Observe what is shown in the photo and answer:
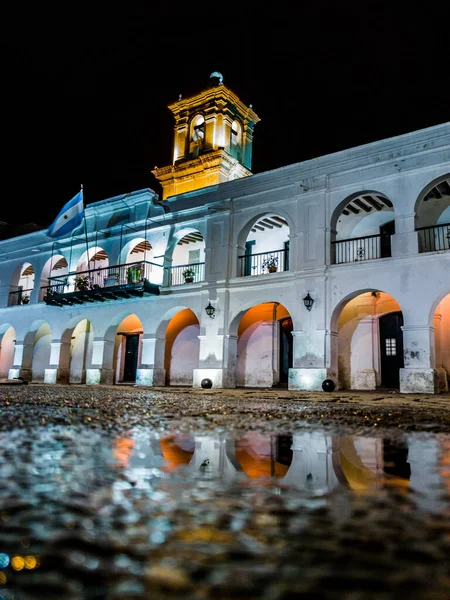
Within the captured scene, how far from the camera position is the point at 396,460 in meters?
1.98

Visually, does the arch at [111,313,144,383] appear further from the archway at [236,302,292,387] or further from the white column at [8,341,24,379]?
the archway at [236,302,292,387]

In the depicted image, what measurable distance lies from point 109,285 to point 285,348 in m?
8.58

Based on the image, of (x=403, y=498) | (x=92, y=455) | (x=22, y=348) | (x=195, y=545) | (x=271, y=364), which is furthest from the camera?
(x=22, y=348)

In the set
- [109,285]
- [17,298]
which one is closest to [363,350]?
[109,285]

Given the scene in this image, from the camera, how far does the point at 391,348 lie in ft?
56.5

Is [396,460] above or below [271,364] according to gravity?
below

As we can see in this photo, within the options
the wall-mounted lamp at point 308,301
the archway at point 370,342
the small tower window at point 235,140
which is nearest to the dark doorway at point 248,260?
the wall-mounted lamp at point 308,301

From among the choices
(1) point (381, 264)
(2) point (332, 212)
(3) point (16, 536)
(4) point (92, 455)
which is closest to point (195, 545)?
(3) point (16, 536)

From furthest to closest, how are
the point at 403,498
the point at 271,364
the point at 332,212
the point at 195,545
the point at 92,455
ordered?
the point at 271,364
the point at 332,212
the point at 92,455
the point at 403,498
the point at 195,545

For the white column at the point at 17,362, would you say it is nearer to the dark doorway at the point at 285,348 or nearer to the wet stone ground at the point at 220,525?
the dark doorway at the point at 285,348

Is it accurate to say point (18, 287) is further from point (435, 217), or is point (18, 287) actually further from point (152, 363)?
point (435, 217)

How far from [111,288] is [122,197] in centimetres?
469

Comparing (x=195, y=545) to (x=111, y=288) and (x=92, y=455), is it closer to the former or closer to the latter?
(x=92, y=455)

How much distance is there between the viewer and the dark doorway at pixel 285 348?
19547 mm
